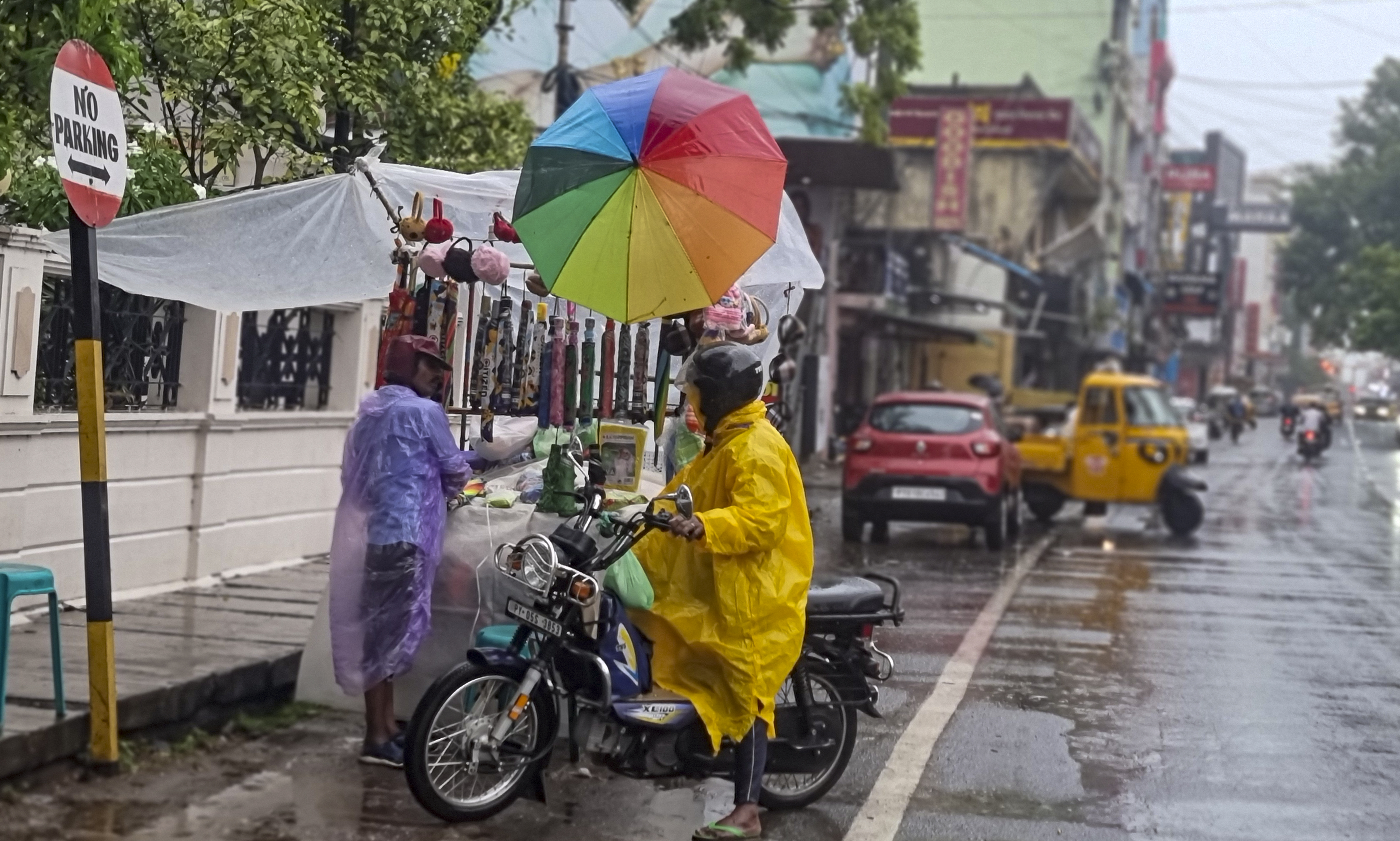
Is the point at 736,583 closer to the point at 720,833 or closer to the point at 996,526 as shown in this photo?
the point at 720,833

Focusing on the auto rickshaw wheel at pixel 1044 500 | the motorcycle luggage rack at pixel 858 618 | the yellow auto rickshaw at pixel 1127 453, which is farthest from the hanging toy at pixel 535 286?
the auto rickshaw wheel at pixel 1044 500

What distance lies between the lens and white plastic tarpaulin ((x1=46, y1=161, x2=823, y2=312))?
701cm

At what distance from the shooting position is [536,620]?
5.49 meters

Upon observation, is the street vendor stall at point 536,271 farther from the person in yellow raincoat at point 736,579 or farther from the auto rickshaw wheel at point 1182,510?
the auto rickshaw wheel at point 1182,510

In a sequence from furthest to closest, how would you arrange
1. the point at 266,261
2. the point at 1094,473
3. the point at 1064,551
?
the point at 1094,473
the point at 1064,551
the point at 266,261

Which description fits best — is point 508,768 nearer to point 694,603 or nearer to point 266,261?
point 694,603

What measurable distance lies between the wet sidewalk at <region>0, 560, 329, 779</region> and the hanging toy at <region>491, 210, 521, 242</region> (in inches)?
86.2

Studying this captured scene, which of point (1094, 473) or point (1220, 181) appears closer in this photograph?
point (1094, 473)

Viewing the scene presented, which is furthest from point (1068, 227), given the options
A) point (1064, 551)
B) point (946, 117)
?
point (1064, 551)

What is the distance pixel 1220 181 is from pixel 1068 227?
6911 cm

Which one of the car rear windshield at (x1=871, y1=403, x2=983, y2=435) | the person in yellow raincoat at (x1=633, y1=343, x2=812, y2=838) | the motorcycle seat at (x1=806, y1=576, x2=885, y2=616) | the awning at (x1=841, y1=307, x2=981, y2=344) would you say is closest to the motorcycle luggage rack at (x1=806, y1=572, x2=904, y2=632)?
the motorcycle seat at (x1=806, y1=576, x2=885, y2=616)

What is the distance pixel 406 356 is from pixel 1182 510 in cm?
1450

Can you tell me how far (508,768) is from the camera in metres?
5.61

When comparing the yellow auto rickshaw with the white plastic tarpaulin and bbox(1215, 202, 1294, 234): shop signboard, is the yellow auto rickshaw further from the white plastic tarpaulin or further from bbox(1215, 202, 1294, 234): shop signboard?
bbox(1215, 202, 1294, 234): shop signboard
